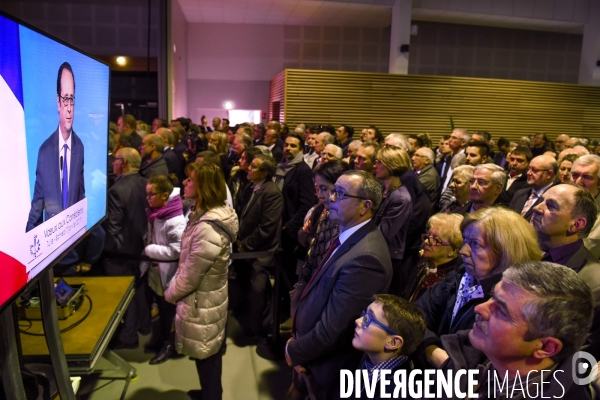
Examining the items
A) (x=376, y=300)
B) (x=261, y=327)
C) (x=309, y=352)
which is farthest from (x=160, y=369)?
(x=376, y=300)

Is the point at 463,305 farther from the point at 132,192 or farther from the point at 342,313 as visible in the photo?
the point at 132,192

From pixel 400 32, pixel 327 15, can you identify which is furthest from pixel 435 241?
pixel 327 15

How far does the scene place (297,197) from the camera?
4180mm

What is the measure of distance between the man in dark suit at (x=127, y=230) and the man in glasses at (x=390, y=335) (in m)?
2.30

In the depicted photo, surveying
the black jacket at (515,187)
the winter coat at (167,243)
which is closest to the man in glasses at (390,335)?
the winter coat at (167,243)

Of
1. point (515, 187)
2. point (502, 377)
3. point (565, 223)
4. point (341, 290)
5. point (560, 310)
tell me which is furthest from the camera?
point (515, 187)

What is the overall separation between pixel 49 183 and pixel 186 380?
81.7 inches

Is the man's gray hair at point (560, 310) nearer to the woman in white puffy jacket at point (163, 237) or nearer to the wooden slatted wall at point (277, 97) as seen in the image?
the woman in white puffy jacket at point (163, 237)

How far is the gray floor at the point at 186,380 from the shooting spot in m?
2.92

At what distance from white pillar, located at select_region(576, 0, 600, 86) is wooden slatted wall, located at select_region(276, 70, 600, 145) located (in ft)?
1.09

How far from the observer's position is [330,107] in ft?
33.6

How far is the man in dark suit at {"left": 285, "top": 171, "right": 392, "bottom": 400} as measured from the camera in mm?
1906

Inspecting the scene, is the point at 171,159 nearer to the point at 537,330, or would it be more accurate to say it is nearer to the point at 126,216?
the point at 126,216

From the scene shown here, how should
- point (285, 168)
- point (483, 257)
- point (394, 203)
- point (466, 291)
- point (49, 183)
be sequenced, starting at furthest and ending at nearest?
point (285, 168), point (394, 203), point (466, 291), point (483, 257), point (49, 183)
